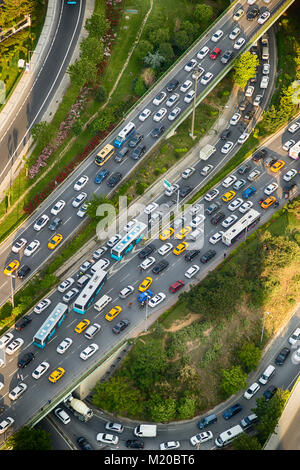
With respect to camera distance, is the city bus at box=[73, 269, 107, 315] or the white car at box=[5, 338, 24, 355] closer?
the white car at box=[5, 338, 24, 355]

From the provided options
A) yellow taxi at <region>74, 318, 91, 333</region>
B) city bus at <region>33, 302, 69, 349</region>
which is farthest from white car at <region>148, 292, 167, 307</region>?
city bus at <region>33, 302, 69, 349</region>

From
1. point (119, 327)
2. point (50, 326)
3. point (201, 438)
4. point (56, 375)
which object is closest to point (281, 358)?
point (201, 438)

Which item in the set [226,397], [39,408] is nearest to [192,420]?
[226,397]

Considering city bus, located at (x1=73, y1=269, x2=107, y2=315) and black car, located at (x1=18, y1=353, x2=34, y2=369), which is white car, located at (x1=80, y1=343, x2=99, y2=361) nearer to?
city bus, located at (x1=73, y1=269, x2=107, y2=315)

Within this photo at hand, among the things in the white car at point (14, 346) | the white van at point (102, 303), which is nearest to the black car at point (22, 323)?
the white car at point (14, 346)

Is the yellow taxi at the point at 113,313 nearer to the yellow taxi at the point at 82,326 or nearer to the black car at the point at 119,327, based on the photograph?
the black car at the point at 119,327

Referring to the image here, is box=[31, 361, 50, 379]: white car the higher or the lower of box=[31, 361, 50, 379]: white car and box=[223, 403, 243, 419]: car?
the higher
